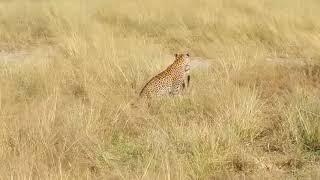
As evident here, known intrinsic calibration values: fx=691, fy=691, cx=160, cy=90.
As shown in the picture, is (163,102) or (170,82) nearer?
(163,102)

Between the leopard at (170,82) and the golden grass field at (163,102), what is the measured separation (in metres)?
0.12

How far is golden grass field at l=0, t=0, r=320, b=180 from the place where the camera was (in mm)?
4664

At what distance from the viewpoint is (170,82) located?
22.1ft

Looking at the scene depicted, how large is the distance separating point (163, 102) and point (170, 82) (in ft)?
1.23

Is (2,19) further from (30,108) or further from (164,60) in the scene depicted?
(30,108)

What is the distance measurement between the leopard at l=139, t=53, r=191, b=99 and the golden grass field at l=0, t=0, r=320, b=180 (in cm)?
12

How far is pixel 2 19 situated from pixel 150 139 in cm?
959

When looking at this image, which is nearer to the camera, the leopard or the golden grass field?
the golden grass field

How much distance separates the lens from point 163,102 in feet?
21.1

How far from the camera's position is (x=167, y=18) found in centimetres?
1331

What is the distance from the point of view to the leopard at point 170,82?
21.5 feet

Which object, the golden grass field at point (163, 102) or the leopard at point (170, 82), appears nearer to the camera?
the golden grass field at point (163, 102)

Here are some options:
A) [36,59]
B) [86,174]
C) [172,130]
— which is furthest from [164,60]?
[86,174]

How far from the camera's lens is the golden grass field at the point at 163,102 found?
4.66 m
